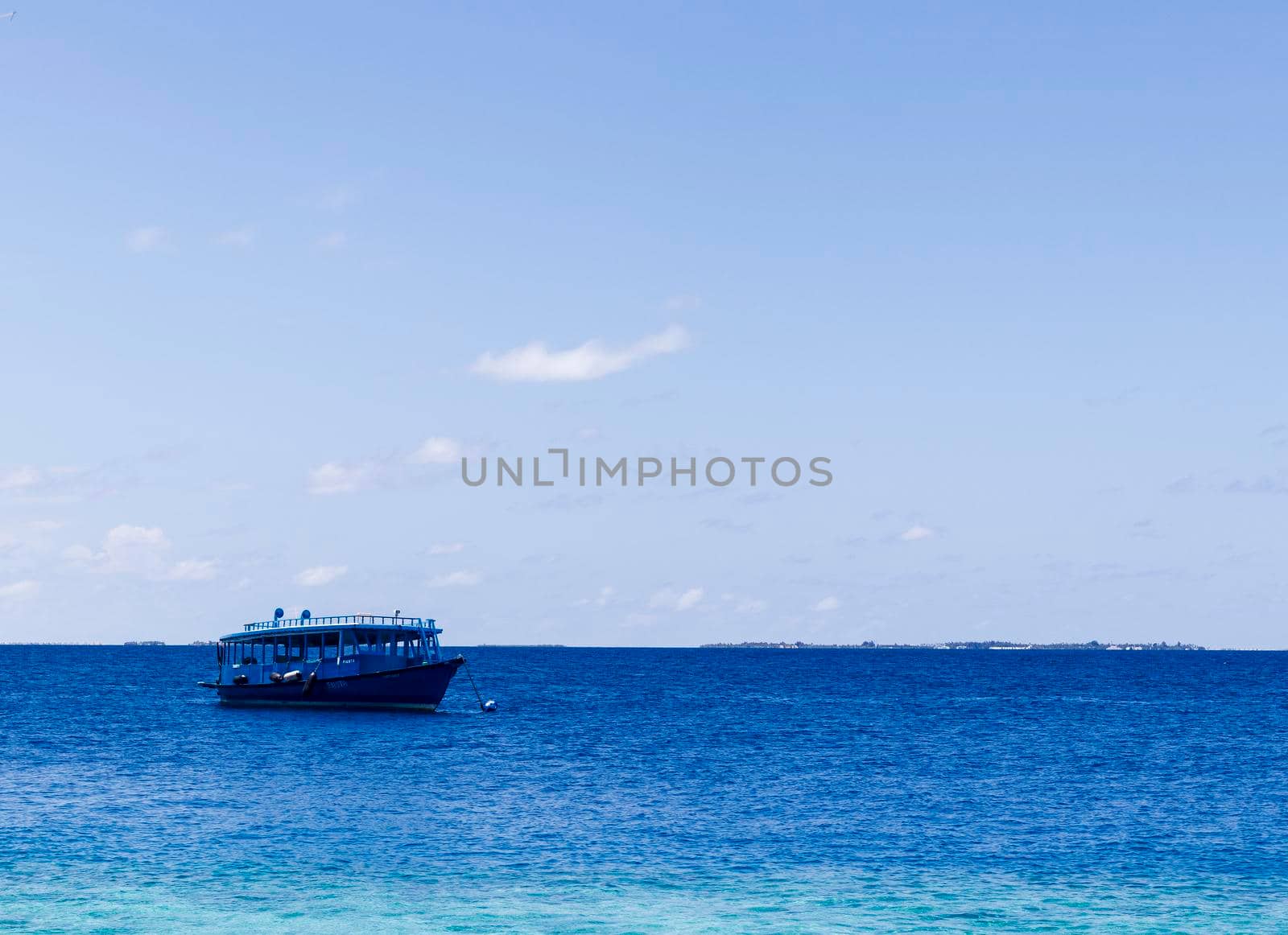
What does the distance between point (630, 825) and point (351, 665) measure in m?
40.1

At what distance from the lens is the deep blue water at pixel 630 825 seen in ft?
91.4

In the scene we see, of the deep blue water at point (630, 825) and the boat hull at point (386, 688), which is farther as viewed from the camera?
the boat hull at point (386, 688)

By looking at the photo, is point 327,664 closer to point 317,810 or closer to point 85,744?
point 85,744

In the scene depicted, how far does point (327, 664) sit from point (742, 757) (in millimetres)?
28675

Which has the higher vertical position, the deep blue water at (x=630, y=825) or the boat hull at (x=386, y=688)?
the boat hull at (x=386, y=688)

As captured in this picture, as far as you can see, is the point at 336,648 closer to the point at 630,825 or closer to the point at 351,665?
the point at 351,665

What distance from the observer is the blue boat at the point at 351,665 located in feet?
244

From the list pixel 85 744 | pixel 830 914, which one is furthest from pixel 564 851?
pixel 85 744

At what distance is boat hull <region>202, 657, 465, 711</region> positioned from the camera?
74.1 metres

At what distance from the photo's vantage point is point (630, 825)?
127 feet

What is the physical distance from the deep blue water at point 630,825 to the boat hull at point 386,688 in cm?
130

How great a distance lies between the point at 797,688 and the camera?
140 metres

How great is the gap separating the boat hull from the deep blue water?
1.30 metres

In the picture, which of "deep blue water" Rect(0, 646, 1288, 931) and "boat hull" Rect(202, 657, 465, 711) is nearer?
"deep blue water" Rect(0, 646, 1288, 931)
